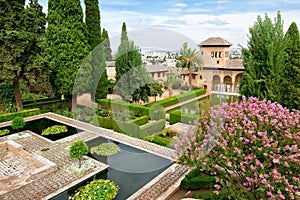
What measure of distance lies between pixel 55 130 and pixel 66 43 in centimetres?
608

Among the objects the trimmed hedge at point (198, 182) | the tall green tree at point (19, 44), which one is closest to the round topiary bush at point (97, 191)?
the trimmed hedge at point (198, 182)

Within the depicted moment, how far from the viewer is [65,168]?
25.7 feet

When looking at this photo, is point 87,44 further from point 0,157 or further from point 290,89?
point 290,89

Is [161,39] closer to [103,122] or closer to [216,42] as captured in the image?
[103,122]

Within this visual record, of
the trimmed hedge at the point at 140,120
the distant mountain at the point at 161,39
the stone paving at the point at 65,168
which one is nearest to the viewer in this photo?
the stone paving at the point at 65,168

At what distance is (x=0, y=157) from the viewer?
877 centimetres

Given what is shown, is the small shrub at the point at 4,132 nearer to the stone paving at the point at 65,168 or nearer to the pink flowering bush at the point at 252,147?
the stone paving at the point at 65,168

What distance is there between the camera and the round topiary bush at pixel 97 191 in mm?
6246

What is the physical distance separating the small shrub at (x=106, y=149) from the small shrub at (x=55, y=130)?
297cm

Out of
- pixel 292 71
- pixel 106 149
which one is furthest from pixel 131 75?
pixel 292 71

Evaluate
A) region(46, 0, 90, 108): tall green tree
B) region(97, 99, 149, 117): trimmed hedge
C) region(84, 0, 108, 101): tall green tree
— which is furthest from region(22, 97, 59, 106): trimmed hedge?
region(97, 99, 149, 117): trimmed hedge

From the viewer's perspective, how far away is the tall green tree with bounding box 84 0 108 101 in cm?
1569

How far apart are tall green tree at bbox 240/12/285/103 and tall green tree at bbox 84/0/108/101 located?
33.8ft

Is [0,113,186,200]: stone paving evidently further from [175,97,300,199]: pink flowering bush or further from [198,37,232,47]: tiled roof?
[198,37,232,47]: tiled roof
